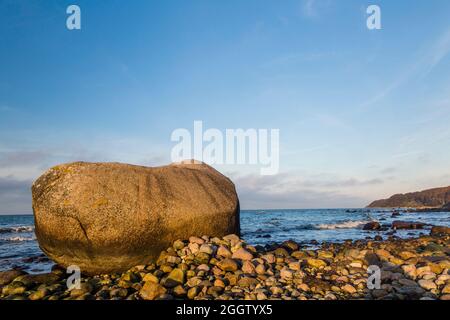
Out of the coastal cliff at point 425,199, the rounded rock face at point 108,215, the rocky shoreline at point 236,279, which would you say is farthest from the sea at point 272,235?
the coastal cliff at point 425,199

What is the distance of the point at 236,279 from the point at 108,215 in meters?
3.50

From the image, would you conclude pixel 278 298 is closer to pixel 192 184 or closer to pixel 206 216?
pixel 206 216

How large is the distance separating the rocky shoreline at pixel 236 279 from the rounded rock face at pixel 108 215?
1.25 ft

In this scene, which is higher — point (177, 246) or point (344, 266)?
point (177, 246)

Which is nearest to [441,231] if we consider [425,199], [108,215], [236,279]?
[236,279]

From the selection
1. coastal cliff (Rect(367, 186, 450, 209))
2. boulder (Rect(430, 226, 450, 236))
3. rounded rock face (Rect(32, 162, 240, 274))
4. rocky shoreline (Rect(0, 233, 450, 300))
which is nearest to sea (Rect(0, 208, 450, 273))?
boulder (Rect(430, 226, 450, 236))

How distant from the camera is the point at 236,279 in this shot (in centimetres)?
722

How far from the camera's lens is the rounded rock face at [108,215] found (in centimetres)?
812

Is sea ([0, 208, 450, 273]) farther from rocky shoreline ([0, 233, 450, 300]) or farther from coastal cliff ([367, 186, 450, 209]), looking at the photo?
coastal cliff ([367, 186, 450, 209])

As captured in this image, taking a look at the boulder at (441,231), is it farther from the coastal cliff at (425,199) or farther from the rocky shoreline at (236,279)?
the coastal cliff at (425,199)

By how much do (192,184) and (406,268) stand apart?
6.13 metres

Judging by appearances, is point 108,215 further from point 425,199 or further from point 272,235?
point 425,199

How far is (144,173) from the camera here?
9.26 meters
